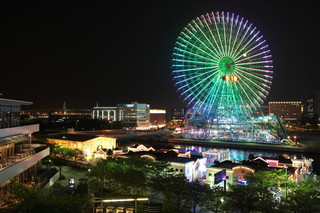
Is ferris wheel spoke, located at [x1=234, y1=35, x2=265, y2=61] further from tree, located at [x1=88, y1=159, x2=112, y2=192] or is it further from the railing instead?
the railing

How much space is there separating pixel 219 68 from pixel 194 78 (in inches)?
197

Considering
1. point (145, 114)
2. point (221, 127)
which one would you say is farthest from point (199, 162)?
point (145, 114)

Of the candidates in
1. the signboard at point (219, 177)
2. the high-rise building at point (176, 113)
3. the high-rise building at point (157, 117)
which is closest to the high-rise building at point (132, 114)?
the high-rise building at point (157, 117)

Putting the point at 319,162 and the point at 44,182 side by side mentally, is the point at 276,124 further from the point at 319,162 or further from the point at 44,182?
the point at 44,182

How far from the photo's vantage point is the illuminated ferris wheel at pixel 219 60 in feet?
161

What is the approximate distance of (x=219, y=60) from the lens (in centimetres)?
5038

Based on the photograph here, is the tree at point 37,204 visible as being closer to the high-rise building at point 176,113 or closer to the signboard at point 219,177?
the signboard at point 219,177

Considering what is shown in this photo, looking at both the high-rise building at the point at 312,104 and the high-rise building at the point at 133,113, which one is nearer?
the high-rise building at the point at 133,113

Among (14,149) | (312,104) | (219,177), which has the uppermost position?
(312,104)

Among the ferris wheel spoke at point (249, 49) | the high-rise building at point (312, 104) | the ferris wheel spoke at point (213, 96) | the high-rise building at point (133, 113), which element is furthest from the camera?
the high-rise building at point (312, 104)

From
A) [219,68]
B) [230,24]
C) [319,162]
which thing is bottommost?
[319,162]

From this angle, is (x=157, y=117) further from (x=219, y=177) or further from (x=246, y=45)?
(x=219, y=177)

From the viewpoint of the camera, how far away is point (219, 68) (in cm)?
5044

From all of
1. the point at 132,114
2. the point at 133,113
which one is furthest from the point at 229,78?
the point at 132,114
